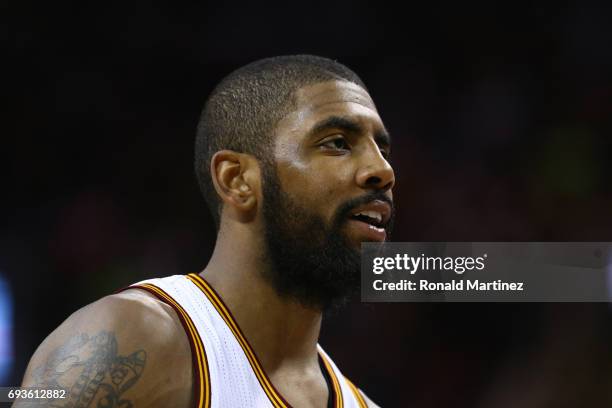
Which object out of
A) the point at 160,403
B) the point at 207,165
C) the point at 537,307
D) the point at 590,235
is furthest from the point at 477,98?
the point at 160,403

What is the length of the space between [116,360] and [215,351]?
1.15 feet

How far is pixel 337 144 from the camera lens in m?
2.47

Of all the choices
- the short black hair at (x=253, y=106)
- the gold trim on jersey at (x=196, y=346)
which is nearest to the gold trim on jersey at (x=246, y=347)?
the gold trim on jersey at (x=196, y=346)

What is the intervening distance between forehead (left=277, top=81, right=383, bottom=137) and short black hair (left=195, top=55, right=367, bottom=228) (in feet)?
0.09

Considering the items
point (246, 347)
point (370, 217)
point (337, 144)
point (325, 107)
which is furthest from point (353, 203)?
point (246, 347)

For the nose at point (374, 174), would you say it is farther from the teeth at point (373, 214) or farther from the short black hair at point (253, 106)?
the short black hair at point (253, 106)

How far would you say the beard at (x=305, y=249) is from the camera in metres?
2.41

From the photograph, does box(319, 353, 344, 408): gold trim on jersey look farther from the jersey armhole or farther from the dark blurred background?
the dark blurred background

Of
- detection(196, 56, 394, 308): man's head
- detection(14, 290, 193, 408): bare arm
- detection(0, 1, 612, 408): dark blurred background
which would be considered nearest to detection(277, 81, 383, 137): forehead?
detection(196, 56, 394, 308): man's head

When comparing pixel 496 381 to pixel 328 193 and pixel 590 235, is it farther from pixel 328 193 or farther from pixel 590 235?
pixel 328 193

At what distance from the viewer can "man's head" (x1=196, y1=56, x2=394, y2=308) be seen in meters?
2.40

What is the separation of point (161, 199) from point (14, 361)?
1.30m

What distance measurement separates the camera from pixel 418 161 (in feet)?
16.6

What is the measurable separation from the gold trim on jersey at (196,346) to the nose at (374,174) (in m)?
0.65
